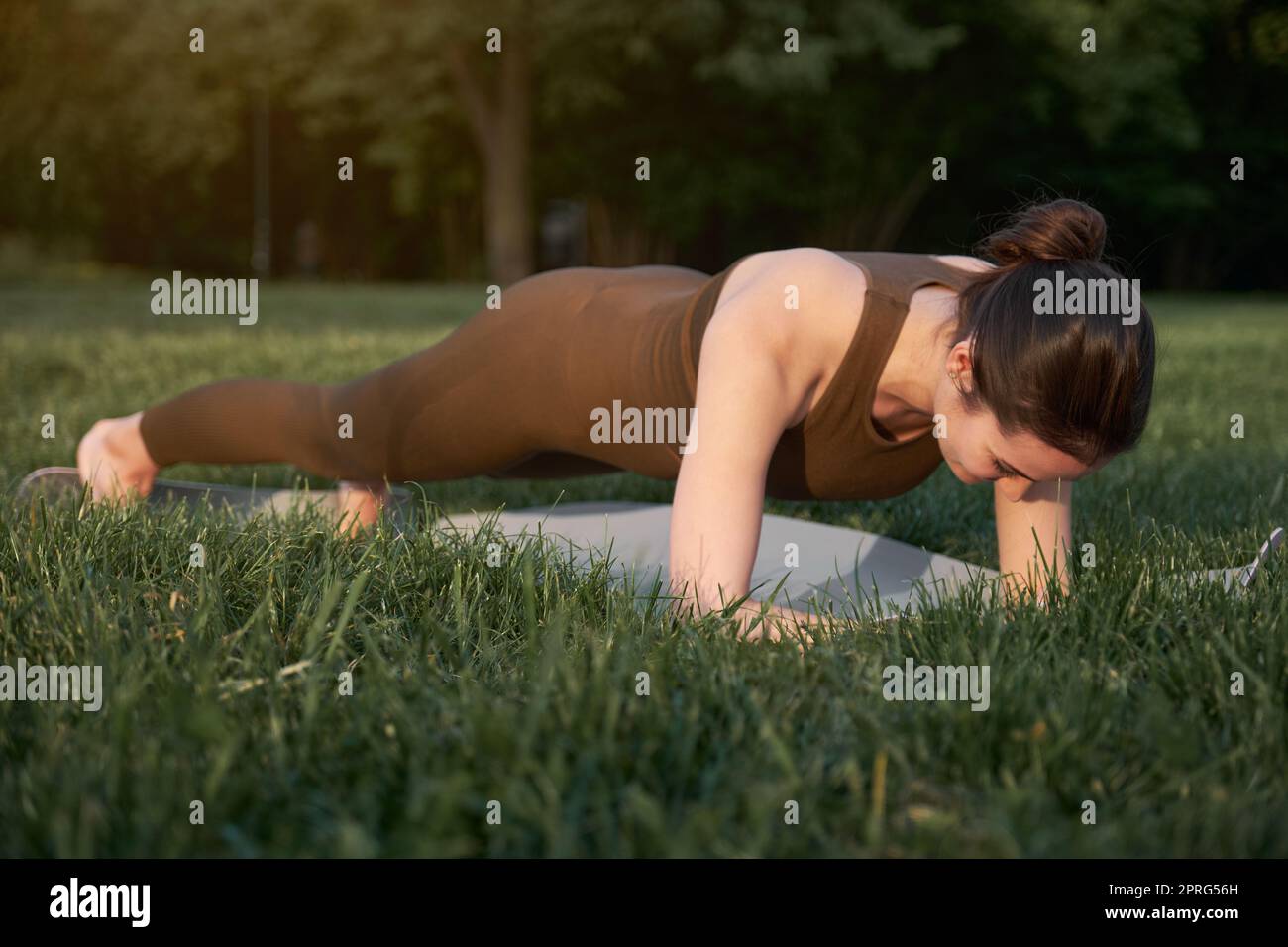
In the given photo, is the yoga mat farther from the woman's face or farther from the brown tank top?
the woman's face

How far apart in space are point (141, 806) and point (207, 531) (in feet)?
3.52

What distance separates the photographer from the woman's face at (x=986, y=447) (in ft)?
6.79

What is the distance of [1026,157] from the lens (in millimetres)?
23609

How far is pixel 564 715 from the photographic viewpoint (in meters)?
1.41

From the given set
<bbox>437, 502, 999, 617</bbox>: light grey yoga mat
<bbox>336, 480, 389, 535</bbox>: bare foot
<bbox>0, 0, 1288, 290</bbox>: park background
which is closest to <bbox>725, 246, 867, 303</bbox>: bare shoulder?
<bbox>437, 502, 999, 617</bbox>: light grey yoga mat

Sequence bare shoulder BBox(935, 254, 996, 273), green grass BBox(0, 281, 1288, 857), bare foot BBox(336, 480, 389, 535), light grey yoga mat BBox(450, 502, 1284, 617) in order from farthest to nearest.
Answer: bare foot BBox(336, 480, 389, 535), light grey yoga mat BBox(450, 502, 1284, 617), bare shoulder BBox(935, 254, 996, 273), green grass BBox(0, 281, 1288, 857)

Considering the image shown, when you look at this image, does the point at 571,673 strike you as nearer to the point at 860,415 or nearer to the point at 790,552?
the point at 860,415

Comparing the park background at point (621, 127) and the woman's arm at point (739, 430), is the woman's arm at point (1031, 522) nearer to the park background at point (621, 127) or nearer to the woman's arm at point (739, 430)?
the woman's arm at point (739, 430)

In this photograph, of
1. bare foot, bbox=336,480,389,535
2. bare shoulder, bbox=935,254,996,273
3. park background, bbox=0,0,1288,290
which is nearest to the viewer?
bare shoulder, bbox=935,254,996,273

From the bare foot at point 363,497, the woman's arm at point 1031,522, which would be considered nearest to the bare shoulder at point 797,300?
the woman's arm at point 1031,522

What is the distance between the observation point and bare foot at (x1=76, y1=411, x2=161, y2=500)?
3232mm

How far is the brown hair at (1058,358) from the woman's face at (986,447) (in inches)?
0.9

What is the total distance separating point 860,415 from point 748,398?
37 centimetres

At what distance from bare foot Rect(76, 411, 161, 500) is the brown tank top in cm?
168
